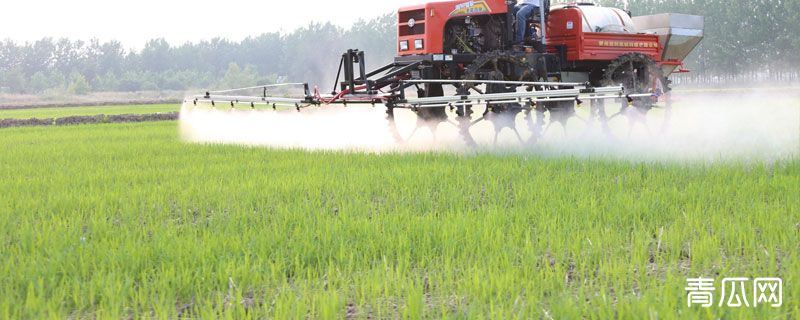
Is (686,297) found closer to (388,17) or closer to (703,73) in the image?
(703,73)

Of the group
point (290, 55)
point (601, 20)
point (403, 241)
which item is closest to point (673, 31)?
point (601, 20)

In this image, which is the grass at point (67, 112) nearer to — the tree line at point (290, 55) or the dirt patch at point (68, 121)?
the dirt patch at point (68, 121)

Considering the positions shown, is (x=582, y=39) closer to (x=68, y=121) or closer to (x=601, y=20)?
(x=601, y=20)

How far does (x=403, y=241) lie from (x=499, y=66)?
7.71 metres

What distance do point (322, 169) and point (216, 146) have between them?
4428mm

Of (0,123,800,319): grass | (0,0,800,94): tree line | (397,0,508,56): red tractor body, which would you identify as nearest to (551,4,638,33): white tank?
(397,0,508,56): red tractor body

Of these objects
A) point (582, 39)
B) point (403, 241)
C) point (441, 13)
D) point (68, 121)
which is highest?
point (441, 13)

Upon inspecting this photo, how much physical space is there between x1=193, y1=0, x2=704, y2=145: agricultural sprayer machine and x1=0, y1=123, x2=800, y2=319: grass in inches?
126

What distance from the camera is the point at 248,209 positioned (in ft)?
21.0

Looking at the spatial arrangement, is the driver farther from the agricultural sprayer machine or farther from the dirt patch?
the dirt patch

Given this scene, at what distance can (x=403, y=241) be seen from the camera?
483 centimetres

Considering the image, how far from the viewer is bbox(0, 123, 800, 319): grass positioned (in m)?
3.68

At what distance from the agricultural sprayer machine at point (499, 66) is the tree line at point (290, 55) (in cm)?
4109

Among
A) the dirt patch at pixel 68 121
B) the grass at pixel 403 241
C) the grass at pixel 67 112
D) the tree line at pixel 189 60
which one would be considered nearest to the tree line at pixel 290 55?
the tree line at pixel 189 60
